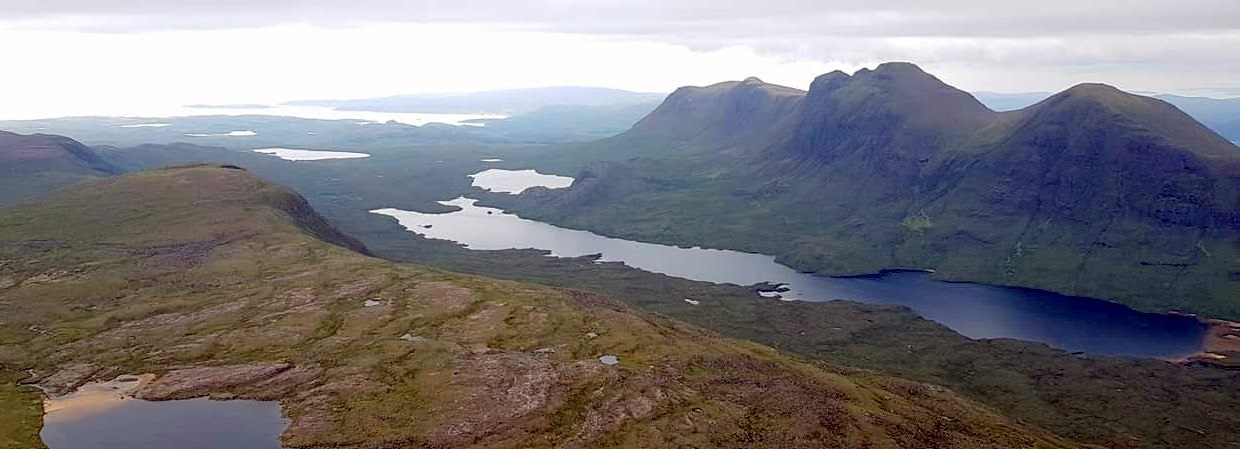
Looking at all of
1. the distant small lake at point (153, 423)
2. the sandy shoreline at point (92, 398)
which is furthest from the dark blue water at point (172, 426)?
the sandy shoreline at point (92, 398)

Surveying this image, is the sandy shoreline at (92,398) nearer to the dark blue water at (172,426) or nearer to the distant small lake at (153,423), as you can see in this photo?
the distant small lake at (153,423)

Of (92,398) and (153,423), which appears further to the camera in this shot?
(92,398)

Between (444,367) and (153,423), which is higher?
(444,367)

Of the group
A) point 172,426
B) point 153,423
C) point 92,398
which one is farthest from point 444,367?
point 92,398

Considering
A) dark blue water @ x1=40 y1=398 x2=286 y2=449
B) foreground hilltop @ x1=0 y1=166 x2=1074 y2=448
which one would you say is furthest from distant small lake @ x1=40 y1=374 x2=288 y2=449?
foreground hilltop @ x1=0 y1=166 x2=1074 y2=448

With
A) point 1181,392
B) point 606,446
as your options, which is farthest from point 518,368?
point 1181,392

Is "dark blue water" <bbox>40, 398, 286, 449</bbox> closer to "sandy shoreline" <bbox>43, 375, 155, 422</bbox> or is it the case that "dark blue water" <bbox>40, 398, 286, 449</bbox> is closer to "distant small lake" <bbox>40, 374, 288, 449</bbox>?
"distant small lake" <bbox>40, 374, 288, 449</bbox>

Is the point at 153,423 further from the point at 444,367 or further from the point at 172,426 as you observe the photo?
the point at 444,367
